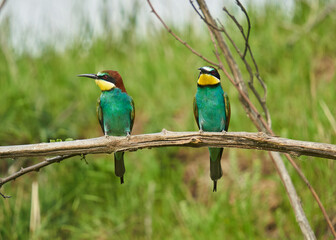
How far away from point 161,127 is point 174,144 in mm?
2372

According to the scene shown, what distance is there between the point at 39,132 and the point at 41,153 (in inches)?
98.6

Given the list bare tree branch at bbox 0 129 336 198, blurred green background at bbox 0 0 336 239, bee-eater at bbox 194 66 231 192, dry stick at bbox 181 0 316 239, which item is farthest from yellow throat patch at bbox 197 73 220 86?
blurred green background at bbox 0 0 336 239

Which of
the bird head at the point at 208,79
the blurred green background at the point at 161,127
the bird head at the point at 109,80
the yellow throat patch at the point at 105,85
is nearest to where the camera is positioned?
the bird head at the point at 109,80

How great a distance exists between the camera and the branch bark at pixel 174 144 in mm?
1837

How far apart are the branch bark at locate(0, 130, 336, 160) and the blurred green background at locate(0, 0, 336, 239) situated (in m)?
1.66

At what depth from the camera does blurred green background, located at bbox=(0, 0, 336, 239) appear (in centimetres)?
360

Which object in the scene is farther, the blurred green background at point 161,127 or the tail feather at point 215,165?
the blurred green background at point 161,127

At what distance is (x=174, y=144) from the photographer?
188 centimetres

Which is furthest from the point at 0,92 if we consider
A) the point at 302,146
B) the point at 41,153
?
the point at 302,146

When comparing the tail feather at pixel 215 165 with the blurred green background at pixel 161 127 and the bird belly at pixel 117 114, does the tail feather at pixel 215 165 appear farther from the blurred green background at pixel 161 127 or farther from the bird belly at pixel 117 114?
the blurred green background at pixel 161 127

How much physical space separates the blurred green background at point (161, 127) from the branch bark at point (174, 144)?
1656 millimetres

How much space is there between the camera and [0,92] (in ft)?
14.9

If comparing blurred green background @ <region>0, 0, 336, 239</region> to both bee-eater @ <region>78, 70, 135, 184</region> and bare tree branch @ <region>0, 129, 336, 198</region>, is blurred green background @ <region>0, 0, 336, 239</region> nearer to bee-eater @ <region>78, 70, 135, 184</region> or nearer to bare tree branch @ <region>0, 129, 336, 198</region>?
bee-eater @ <region>78, 70, 135, 184</region>

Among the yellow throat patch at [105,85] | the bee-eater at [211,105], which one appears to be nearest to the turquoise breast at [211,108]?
the bee-eater at [211,105]
